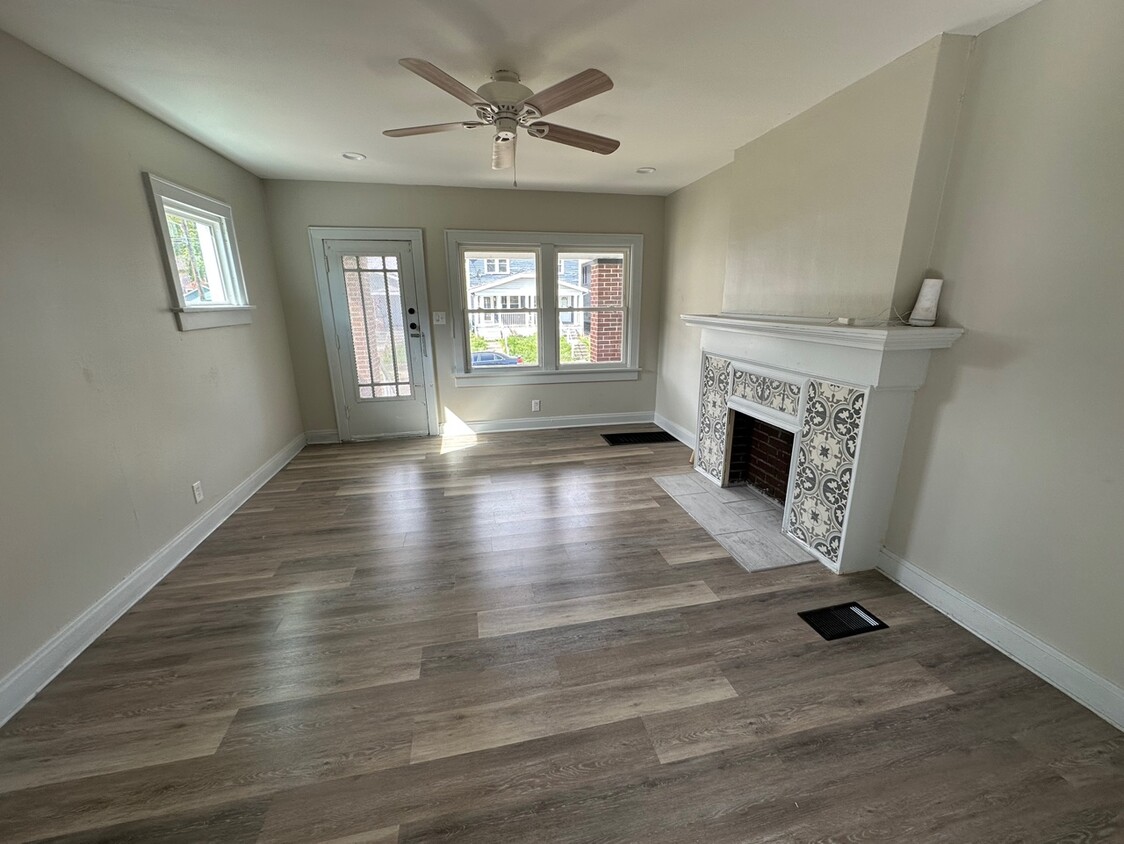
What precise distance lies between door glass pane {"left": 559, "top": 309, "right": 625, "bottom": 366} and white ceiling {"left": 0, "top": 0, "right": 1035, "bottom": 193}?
2.00 metres

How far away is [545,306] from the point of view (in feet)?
14.7

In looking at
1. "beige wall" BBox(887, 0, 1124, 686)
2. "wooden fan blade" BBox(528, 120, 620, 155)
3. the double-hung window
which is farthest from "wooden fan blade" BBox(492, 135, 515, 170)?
"beige wall" BBox(887, 0, 1124, 686)

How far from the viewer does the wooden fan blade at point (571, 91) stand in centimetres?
165

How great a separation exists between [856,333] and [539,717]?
205cm

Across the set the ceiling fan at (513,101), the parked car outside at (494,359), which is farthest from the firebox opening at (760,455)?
the parked car outside at (494,359)

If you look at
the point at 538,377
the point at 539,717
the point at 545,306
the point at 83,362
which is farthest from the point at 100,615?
the point at 545,306

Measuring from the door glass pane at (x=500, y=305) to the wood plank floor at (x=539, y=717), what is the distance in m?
2.57

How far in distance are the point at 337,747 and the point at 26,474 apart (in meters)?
1.60

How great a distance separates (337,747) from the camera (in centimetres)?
140

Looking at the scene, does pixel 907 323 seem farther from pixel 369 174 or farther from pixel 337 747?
pixel 369 174

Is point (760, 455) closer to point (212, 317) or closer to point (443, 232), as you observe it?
point (443, 232)

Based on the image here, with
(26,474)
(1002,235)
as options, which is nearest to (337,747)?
(26,474)

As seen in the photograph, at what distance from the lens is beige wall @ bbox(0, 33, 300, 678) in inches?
64.2

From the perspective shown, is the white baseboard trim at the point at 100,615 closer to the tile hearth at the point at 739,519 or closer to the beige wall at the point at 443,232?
the beige wall at the point at 443,232
